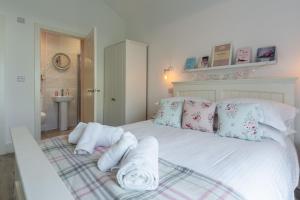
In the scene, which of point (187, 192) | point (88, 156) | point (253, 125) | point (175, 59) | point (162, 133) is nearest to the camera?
point (187, 192)

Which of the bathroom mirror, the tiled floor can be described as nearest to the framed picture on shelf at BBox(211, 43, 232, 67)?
the tiled floor

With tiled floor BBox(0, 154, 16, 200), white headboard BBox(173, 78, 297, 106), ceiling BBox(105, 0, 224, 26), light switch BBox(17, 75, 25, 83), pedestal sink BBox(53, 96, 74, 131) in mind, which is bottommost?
tiled floor BBox(0, 154, 16, 200)

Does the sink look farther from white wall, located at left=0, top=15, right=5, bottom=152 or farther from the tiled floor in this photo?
the tiled floor

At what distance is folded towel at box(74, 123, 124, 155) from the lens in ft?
4.09

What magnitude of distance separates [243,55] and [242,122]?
963 mm

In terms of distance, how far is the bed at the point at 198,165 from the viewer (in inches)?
29.7

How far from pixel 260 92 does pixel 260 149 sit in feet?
3.07

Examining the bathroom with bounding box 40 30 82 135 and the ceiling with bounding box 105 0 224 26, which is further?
the bathroom with bounding box 40 30 82 135

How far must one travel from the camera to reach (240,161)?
112 cm

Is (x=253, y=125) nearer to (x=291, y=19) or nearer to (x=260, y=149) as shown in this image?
(x=260, y=149)

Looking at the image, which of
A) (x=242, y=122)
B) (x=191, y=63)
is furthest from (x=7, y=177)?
(x=191, y=63)

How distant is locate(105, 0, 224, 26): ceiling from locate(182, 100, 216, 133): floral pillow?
1.48 m

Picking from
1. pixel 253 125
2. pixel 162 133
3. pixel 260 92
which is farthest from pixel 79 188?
pixel 260 92

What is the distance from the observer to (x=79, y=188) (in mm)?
823
